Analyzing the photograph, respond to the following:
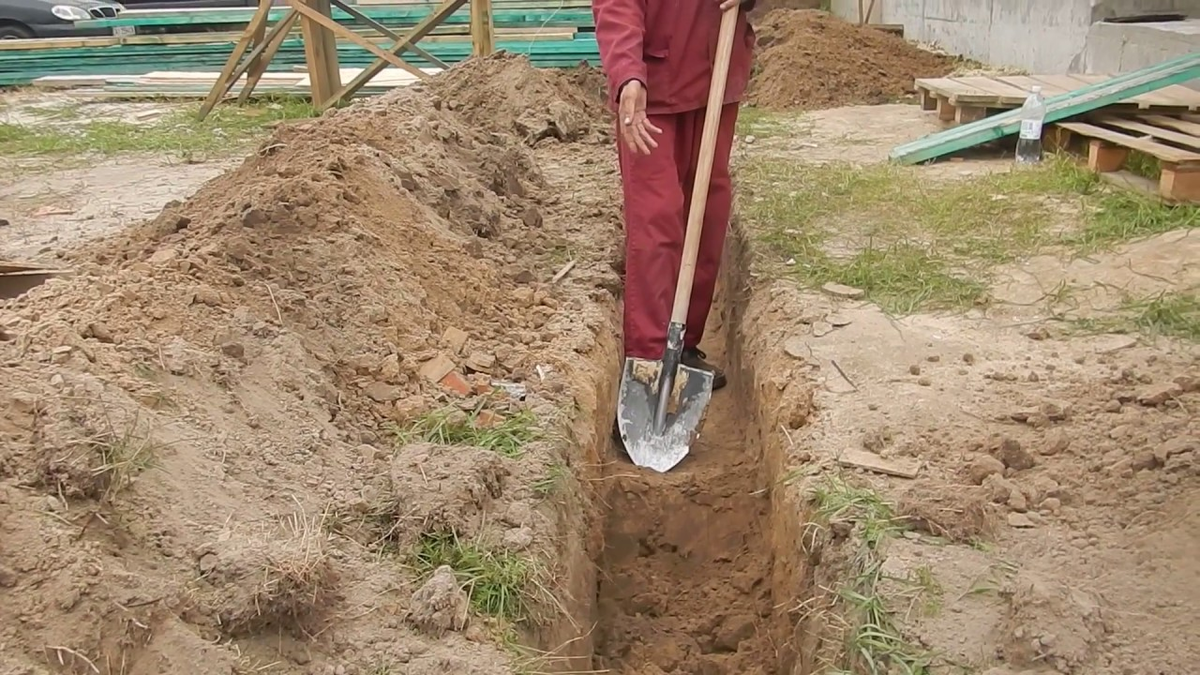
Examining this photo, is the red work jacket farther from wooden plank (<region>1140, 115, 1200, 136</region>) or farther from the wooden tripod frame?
the wooden tripod frame

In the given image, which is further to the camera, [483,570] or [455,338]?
[455,338]

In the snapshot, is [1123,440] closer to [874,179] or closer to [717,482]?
[717,482]

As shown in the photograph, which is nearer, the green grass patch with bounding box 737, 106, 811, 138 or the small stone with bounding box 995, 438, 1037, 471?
the small stone with bounding box 995, 438, 1037, 471

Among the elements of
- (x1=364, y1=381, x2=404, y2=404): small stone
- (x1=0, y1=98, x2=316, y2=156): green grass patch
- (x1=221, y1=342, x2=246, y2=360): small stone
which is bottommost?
(x1=364, y1=381, x2=404, y2=404): small stone

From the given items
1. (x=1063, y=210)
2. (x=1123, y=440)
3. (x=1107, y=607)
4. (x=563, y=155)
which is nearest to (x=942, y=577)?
(x=1107, y=607)

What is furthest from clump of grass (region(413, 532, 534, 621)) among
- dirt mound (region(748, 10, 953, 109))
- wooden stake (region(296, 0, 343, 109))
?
dirt mound (region(748, 10, 953, 109))

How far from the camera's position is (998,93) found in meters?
6.96

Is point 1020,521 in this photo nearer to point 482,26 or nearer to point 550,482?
point 550,482

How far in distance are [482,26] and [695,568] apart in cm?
582

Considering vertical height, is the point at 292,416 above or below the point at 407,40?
below

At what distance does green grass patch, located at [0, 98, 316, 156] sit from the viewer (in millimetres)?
8203

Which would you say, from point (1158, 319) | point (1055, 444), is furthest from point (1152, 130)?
point (1055, 444)

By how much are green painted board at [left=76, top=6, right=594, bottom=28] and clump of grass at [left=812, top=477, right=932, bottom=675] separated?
9.40 meters

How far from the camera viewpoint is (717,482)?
4004mm
